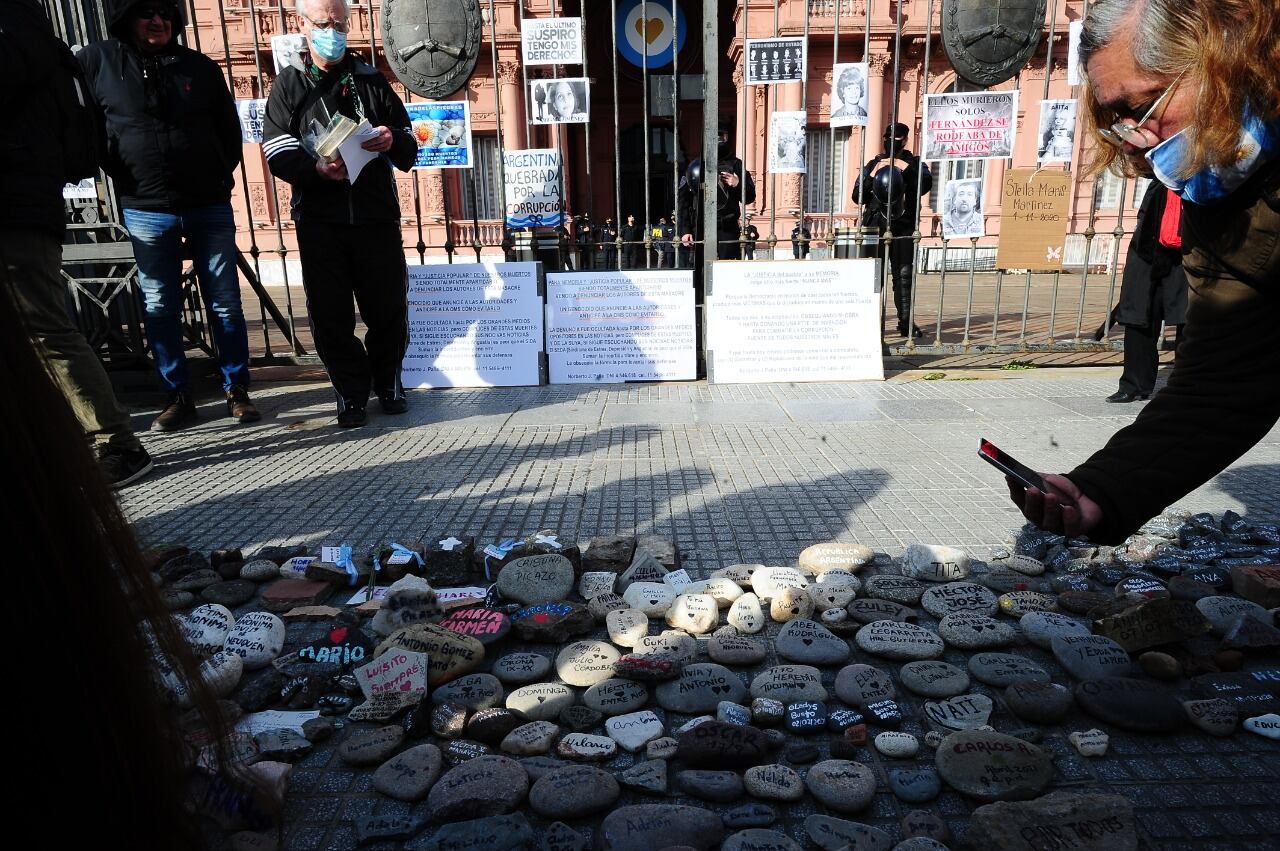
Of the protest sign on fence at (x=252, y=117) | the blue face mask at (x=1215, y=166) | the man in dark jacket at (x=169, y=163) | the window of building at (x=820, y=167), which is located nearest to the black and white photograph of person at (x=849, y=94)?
the man in dark jacket at (x=169, y=163)

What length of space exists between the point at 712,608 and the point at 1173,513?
2026mm

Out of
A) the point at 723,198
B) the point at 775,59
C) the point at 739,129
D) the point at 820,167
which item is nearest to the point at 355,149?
the point at 775,59

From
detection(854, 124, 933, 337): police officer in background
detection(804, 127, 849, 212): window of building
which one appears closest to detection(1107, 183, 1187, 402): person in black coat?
detection(854, 124, 933, 337): police officer in background

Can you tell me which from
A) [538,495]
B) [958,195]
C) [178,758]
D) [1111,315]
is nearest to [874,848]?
[178,758]

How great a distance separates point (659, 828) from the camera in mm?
1348

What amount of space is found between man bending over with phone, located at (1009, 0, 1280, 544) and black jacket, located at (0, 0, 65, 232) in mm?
3710

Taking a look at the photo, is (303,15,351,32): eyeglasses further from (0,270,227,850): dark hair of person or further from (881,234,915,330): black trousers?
(881,234,915,330): black trousers

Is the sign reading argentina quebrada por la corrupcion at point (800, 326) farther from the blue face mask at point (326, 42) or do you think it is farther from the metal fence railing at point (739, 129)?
the metal fence railing at point (739, 129)

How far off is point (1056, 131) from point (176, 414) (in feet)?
20.7

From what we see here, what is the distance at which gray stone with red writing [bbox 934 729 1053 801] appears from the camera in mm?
1448

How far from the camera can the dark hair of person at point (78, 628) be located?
1.83 feet

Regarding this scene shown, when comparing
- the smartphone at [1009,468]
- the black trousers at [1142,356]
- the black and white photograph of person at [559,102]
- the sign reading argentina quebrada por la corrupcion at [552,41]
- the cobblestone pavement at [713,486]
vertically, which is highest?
the sign reading argentina quebrada por la corrupcion at [552,41]

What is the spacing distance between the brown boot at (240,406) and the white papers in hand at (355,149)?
1.50 metres

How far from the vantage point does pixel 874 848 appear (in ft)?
4.27
